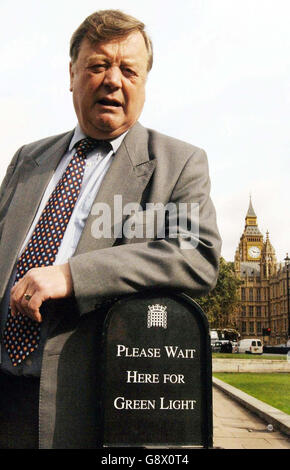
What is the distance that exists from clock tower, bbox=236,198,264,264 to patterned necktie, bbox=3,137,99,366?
135 m

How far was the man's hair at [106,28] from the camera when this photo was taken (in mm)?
2146

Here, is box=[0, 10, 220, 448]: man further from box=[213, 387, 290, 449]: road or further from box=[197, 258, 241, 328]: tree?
box=[197, 258, 241, 328]: tree

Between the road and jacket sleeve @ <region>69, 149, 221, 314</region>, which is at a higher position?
jacket sleeve @ <region>69, 149, 221, 314</region>

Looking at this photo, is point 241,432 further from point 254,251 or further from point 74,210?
point 254,251

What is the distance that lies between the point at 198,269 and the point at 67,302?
465 mm

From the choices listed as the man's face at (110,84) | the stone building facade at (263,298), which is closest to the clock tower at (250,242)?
the stone building facade at (263,298)

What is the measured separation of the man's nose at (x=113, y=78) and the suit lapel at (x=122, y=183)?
23 cm

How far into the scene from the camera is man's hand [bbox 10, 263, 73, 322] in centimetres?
183

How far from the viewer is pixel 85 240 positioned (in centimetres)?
202

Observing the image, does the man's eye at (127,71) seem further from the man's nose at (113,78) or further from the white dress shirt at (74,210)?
the white dress shirt at (74,210)

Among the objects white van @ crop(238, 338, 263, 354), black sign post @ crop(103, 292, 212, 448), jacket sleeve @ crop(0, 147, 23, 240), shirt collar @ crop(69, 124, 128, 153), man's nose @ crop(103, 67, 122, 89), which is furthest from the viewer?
white van @ crop(238, 338, 263, 354)

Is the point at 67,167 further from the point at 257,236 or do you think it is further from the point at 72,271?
the point at 257,236

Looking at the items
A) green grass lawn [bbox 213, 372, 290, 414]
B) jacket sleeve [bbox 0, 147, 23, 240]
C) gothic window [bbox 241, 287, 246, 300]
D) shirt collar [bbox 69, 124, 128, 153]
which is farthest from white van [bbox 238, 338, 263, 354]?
gothic window [bbox 241, 287, 246, 300]

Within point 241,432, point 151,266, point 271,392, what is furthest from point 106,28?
point 271,392
